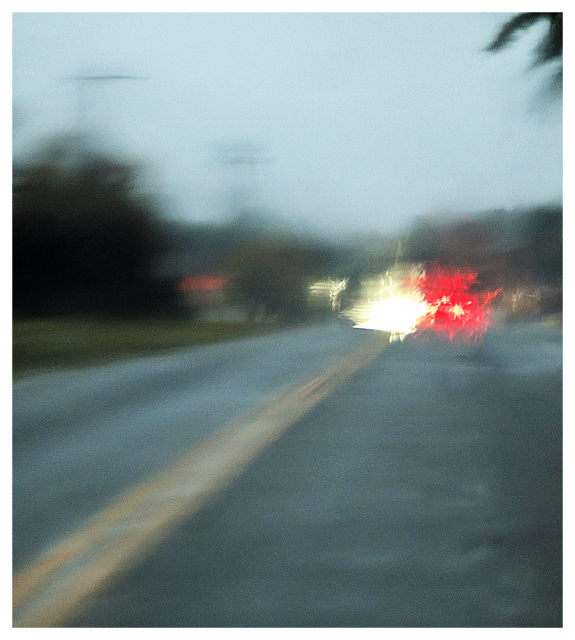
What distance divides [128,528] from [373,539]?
1518 millimetres

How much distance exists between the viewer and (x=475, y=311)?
2248cm

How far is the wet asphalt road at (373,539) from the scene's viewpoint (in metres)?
4.11

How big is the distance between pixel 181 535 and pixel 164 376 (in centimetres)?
851

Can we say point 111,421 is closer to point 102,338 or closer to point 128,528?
point 128,528

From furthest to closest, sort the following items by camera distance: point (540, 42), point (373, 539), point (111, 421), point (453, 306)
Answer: point (453, 306), point (540, 42), point (111, 421), point (373, 539)

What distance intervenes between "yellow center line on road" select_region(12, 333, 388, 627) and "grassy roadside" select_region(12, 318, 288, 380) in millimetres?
5599

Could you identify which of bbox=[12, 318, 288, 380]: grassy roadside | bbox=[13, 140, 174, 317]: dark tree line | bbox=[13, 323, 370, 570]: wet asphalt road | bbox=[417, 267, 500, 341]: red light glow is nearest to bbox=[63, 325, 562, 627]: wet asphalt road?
bbox=[13, 323, 370, 570]: wet asphalt road

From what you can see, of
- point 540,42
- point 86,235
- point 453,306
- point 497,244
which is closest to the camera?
point 540,42

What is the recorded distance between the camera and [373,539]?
5117mm

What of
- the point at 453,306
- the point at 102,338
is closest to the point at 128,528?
the point at 102,338

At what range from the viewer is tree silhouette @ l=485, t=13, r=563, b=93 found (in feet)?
31.7

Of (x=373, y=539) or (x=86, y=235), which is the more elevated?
(x=86, y=235)
